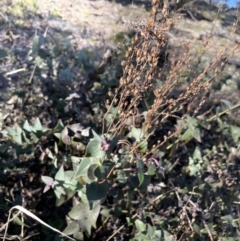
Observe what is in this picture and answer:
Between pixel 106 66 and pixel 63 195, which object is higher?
pixel 106 66

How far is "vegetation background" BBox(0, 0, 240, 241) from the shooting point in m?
1.96

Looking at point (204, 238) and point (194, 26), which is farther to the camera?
point (194, 26)

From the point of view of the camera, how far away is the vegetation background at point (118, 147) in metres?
1.96

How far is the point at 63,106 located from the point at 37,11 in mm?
1655

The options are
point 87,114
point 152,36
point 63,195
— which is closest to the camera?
point 152,36

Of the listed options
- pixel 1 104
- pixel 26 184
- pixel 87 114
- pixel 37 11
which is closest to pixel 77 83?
pixel 87 114

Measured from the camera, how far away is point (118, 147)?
2385 millimetres

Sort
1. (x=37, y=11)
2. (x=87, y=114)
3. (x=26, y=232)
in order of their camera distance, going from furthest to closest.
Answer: (x=37, y=11), (x=87, y=114), (x=26, y=232)

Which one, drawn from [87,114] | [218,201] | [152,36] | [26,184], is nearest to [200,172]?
[218,201]

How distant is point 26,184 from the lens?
2.62 metres

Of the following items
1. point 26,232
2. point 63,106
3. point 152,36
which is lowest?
point 26,232

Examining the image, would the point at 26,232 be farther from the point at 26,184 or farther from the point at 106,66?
the point at 106,66

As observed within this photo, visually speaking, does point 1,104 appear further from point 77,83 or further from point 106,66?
point 106,66

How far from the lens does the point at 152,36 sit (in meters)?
1.84
